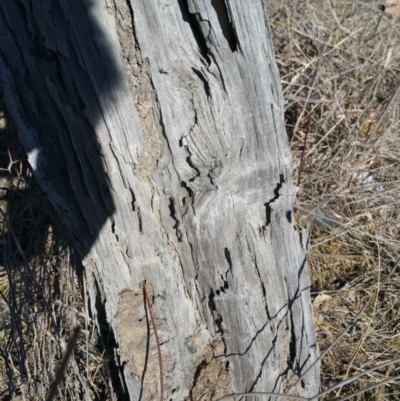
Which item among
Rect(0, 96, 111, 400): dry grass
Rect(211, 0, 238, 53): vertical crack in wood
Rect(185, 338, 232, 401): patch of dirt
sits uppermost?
Rect(211, 0, 238, 53): vertical crack in wood

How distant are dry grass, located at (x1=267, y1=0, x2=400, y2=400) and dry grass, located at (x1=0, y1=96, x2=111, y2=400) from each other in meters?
1.01

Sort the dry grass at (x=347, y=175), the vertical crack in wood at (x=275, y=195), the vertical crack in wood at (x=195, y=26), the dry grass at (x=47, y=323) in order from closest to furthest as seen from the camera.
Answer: the vertical crack in wood at (x=195, y=26)
the vertical crack in wood at (x=275, y=195)
the dry grass at (x=47, y=323)
the dry grass at (x=347, y=175)

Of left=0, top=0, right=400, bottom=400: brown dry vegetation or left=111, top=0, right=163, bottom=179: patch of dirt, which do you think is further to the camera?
left=0, top=0, right=400, bottom=400: brown dry vegetation

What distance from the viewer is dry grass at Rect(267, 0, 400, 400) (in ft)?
7.38

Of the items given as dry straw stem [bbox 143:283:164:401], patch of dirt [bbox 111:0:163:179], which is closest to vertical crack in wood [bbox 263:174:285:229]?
patch of dirt [bbox 111:0:163:179]

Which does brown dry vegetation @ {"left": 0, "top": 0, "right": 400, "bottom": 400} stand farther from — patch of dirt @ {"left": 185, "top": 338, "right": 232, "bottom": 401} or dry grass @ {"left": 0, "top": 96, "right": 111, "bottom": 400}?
patch of dirt @ {"left": 185, "top": 338, "right": 232, "bottom": 401}

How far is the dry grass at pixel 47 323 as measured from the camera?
75.9 inches

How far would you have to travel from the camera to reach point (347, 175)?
2.60 metres

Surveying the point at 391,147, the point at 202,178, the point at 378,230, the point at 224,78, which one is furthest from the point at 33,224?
the point at 391,147

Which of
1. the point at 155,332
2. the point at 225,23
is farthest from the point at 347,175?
the point at 225,23

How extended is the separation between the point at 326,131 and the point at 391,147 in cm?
37

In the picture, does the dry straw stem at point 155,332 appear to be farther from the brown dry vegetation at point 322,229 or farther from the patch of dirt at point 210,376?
the brown dry vegetation at point 322,229

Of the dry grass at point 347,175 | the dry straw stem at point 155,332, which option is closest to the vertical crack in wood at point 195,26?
the dry straw stem at point 155,332

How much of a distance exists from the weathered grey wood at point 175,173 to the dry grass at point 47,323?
32 centimetres
